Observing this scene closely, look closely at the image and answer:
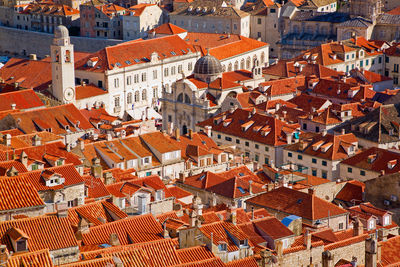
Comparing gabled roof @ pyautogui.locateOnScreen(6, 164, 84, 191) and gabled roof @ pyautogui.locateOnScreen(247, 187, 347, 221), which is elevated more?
gabled roof @ pyautogui.locateOnScreen(6, 164, 84, 191)

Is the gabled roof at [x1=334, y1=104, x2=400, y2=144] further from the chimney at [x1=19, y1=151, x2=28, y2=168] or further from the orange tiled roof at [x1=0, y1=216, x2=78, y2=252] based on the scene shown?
the orange tiled roof at [x1=0, y1=216, x2=78, y2=252]

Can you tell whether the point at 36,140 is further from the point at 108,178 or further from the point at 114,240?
the point at 114,240

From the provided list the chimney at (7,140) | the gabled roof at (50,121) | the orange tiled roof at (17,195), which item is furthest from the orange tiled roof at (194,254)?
the gabled roof at (50,121)

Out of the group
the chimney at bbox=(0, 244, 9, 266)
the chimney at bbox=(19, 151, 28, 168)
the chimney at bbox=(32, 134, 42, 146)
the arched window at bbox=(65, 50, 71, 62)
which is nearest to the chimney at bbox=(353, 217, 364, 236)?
the chimney at bbox=(19, 151, 28, 168)

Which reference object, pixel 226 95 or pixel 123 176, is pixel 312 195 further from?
pixel 226 95

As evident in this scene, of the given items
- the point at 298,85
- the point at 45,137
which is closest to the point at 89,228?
the point at 45,137

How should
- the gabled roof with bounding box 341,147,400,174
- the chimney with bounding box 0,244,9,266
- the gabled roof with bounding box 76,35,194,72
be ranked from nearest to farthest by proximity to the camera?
the chimney with bounding box 0,244,9,266 → the gabled roof with bounding box 341,147,400,174 → the gabled roof with bounding box 76,35,194,72

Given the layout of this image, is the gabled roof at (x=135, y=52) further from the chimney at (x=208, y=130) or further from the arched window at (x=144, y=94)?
the chimney at (x=208, y=130)
